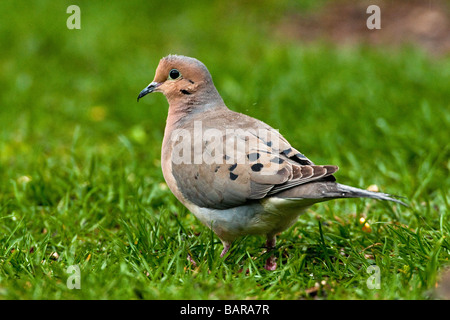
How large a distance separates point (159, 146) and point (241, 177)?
2.86m

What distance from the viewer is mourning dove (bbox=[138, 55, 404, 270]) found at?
3633mm

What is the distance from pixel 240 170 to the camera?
3768 mm

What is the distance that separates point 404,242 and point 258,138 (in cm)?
113

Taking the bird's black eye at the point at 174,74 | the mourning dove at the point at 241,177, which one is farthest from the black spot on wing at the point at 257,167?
the bird's black eye at the point at 174,74

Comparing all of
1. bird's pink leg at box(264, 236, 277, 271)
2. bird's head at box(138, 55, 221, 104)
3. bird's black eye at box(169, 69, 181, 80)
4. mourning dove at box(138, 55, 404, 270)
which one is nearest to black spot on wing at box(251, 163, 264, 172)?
mourning dove at box(138, 55, 404, 270)

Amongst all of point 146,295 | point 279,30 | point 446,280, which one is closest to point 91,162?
point 146,295

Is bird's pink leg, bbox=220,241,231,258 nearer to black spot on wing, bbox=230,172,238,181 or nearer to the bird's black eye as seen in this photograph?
black spot on wing, bbox=230,172,238,181

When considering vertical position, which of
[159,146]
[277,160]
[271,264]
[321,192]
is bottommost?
[271,264]

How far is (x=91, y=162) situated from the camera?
532cm

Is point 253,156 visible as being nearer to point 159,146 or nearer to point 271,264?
point 271,264

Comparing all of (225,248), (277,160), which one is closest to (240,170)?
(277,160)

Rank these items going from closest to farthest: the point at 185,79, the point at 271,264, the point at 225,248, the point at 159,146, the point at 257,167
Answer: the point at 257,167 → the point at 271,264 → the point at 225,248 → the point at 185,79 → the point at 159,146

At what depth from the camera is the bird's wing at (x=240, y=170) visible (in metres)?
3.66

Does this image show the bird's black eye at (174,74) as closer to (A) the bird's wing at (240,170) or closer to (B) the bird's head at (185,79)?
(B) the bird's head at (185,79)
